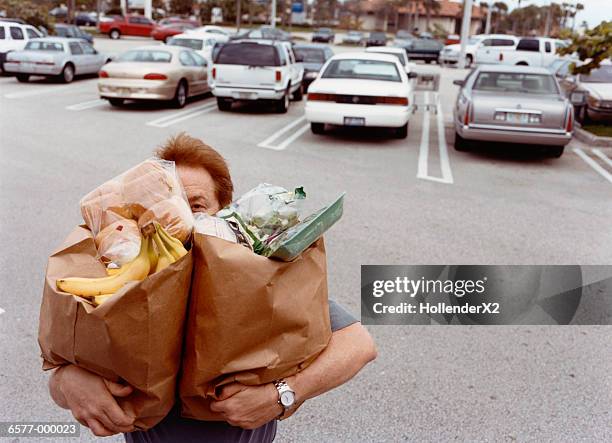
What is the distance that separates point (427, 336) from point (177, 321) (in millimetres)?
3227

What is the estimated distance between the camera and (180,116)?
48.0 feet

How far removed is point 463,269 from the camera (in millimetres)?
5578

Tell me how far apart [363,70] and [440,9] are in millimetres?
77379

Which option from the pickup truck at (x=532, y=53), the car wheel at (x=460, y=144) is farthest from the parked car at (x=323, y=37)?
the car wheel at (x=460, y=144)

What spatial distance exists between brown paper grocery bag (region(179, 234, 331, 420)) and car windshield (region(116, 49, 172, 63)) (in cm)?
1510

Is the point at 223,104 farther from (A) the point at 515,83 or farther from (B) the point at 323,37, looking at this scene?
(B) the point at 323,37

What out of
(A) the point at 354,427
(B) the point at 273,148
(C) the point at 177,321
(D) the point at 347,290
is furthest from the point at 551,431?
(B) the point at 273,148

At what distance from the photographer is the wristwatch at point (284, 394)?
1.55m

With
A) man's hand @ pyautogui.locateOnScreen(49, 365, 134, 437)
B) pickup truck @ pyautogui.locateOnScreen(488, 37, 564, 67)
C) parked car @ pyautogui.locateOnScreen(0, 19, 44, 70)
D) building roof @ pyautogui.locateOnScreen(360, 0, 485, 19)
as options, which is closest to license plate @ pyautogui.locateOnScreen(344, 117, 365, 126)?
man's hand @ pyautogui.locateOnScreen(49, 365, 134, 437)

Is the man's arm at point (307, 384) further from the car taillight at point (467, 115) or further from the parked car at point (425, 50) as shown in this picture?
the parked car at point (425, 50)

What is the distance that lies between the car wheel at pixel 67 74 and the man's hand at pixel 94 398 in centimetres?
1965

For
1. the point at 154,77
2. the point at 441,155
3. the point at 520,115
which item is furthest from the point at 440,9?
the point at 520,115

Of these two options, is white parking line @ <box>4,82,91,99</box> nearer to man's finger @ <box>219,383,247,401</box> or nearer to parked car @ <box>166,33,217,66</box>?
parked car @ <box>166,33,217,66</box>

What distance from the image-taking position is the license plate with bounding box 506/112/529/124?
10.5 m
